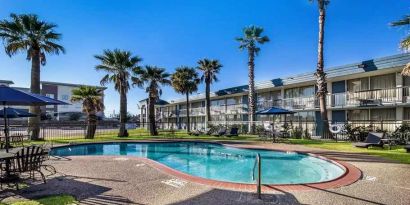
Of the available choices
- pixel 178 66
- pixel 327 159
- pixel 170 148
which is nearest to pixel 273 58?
pixel 178 66

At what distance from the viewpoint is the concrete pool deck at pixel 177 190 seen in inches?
239

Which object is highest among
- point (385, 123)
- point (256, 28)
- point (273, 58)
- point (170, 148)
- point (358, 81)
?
point (256, 28)

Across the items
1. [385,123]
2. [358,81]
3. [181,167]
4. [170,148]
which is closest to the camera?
[181,167]

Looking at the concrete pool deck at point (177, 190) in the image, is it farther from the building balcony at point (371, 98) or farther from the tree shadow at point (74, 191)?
the building balcony at point (371, 98)

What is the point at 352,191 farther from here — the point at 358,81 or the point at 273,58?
the point at 273,58

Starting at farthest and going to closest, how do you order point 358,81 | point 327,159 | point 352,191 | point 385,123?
point 358,81, point 385,123, point 327,159, point 352,191

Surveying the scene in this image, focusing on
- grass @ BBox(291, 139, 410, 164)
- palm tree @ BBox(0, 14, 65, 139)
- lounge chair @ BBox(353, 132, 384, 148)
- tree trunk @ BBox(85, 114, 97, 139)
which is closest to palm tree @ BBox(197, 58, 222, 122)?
tree trunk @ BBox(85, 114, 97, 139)

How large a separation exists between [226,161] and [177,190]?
7.48m

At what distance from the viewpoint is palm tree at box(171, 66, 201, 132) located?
35.8 metres

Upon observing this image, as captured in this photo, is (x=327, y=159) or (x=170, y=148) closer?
(x=327, y=159)

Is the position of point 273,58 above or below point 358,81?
above

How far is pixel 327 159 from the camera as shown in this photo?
1179cm

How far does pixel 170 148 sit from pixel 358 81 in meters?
16.1

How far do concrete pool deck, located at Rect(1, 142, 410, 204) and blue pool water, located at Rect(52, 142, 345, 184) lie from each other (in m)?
1.70
